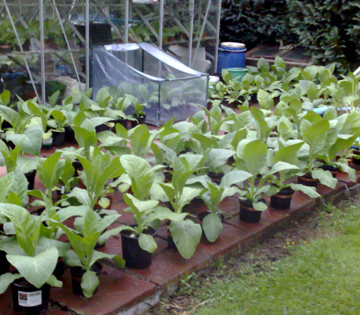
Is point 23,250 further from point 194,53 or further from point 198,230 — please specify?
point 194,53

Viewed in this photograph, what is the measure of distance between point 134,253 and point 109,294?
277 mm

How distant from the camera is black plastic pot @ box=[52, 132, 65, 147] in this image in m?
4.20

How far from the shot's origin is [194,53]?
733 centimetres

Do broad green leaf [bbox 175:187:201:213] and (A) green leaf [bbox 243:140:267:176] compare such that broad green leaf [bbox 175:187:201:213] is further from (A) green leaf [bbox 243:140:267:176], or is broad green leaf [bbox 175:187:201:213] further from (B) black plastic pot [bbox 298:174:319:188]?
(B) black plastic pot [bbox 298:174:319:188]

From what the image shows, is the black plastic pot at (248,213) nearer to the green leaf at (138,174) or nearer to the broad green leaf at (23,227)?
the green leaf at (138,174)

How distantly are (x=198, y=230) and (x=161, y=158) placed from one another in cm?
92

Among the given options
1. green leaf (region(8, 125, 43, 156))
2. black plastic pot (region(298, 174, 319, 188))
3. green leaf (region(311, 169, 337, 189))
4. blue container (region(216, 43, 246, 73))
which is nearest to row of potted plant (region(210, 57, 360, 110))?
blue container (region(216, 43, 246, 73))

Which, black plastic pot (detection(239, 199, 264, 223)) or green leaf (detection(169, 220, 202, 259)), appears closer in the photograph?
green leaf (detection(169, 220, 202, 259))

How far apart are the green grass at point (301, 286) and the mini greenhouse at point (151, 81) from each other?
2.69 metres

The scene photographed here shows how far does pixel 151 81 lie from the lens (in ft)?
16.9

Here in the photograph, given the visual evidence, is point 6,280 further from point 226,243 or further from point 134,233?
point 226,243

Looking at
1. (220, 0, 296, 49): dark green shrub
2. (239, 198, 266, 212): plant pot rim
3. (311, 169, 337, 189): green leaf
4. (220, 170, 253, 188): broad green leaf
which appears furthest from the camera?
(220, 0, 296, 49): dark green shrub

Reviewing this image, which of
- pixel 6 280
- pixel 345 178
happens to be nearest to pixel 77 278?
pixel 6 280

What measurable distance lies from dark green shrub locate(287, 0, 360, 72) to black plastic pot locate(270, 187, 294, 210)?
5.30 m
